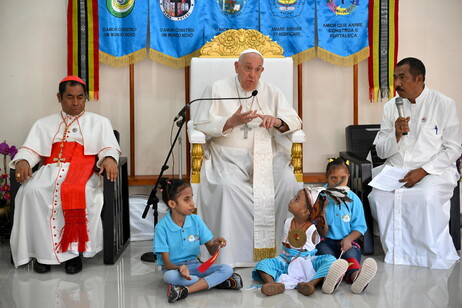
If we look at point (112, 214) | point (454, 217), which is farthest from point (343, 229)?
point (112, 214)

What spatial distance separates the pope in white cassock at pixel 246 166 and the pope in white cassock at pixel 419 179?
2.62 ft

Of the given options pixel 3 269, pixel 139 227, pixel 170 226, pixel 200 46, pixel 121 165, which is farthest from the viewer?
pixel 200 46

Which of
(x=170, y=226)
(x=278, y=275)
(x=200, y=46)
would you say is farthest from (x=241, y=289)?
(x=200, y=46)

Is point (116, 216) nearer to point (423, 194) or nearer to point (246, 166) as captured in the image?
point (246, 166)

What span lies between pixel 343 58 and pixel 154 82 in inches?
76.8

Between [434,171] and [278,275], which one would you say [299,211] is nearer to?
[278,275]

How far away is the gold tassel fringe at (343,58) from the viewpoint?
622 cm

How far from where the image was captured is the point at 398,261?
4762 millimetres

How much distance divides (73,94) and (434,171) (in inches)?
116

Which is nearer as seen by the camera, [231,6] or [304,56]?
[231,6]

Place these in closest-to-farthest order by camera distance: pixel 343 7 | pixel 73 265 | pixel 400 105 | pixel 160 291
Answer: pixel 160 291, pixel 73 265, pixel 400 105, pixel 343 7

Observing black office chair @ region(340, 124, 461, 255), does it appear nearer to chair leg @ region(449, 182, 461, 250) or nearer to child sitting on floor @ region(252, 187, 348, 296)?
chair leg @ region(449, 182, 461, 250)

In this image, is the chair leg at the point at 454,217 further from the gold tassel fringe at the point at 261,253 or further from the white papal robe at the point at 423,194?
the gold tassel fringe at the point at 261,253

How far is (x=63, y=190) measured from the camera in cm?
453
